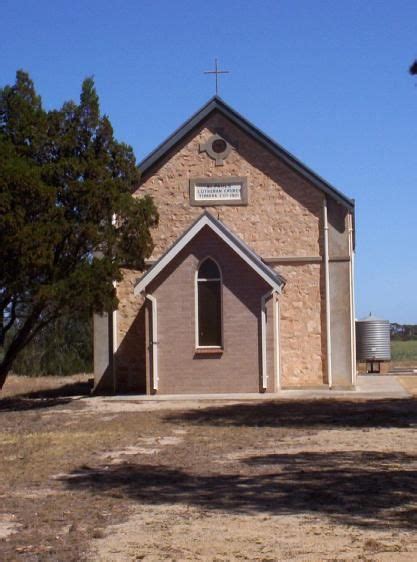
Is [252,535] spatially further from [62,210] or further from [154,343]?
[154,343]

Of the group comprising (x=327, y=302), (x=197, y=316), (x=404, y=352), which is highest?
(x=327, y=302)

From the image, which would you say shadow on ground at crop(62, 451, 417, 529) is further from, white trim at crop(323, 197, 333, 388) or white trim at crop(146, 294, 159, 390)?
white trim at crop(323, 197, 333, 388)

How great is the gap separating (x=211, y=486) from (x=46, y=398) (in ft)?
54.3

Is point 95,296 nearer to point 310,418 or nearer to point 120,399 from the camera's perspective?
point 120,399

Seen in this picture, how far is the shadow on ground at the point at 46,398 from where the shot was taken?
950 inches

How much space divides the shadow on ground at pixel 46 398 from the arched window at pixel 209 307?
402 centimetres

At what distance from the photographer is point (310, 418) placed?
19312 millimetres

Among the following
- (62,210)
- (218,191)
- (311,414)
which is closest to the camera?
(311,414)

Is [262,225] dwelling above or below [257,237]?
above

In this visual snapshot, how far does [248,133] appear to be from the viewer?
→ 27.6 m

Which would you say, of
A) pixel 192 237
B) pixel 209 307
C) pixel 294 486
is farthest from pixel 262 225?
pixel 294 486

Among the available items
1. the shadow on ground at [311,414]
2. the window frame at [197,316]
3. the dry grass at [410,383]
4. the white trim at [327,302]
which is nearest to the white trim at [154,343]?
the window frame at [197,316]

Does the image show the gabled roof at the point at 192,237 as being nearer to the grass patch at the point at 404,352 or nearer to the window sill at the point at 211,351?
the window sill at the point at 211,351

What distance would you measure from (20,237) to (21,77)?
14.6ft
